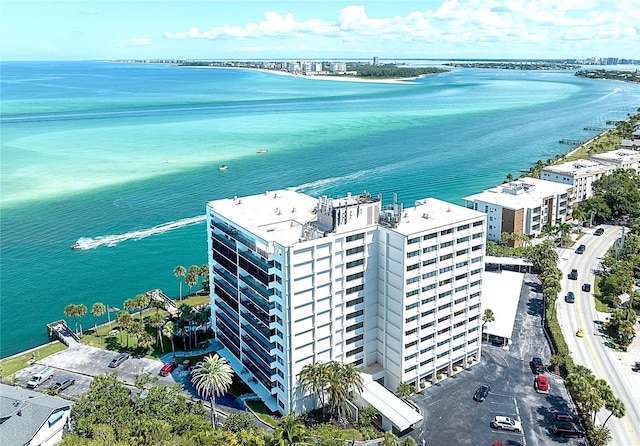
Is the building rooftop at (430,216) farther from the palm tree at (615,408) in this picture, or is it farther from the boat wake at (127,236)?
the boat wake at (127,236)

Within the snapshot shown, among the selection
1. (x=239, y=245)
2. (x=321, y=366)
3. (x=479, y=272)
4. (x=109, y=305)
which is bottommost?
(x=109, y=305)

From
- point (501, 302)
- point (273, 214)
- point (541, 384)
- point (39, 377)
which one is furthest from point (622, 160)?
point (39, 377)

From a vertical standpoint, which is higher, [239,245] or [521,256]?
[239,245]

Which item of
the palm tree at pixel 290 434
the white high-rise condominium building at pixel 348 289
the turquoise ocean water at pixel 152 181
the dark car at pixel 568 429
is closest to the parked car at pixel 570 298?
the white high-rise condominium building at pixel 348 289

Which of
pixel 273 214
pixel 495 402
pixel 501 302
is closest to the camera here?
pixel 495 402

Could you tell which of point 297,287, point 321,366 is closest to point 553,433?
point 321,366

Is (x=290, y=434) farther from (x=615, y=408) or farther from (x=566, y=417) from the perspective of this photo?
(x=615, y=408)

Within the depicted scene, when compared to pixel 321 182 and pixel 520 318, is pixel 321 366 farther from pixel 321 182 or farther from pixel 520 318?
pixel 321 182

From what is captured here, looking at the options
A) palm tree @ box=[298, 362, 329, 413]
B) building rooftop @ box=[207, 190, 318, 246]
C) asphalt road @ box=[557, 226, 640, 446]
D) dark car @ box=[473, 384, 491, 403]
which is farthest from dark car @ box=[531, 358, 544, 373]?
building rooftop @ box=[207, 190, 318, 246]

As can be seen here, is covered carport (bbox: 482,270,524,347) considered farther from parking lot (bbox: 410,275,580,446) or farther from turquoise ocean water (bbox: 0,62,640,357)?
turquoise ocean water (bbox: 0,62,640,357)
